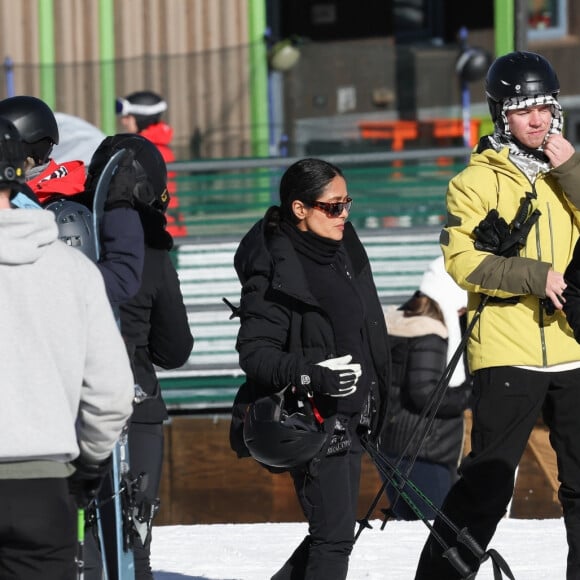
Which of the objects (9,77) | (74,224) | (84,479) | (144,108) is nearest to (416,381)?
(74,224)

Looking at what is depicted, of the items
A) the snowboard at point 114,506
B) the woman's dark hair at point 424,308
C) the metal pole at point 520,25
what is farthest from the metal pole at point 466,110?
the snowboard at point 114,506

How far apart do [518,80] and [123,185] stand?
1.37 m

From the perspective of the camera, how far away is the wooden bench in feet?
30.5

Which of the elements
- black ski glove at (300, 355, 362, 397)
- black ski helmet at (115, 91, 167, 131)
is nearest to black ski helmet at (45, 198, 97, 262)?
black ski glove at (300, 355, 362, 397)

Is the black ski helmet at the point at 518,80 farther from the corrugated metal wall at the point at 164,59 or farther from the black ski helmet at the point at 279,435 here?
the corrugated metal wall at the point at 164,59

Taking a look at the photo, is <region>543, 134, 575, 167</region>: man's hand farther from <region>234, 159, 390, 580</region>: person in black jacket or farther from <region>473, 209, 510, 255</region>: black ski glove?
<region>234, 159, 390, 580</region>: person in black jacket

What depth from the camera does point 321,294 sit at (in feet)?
16.7

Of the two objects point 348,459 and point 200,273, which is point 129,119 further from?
point 348,459

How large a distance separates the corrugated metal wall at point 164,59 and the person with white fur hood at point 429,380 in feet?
14.2

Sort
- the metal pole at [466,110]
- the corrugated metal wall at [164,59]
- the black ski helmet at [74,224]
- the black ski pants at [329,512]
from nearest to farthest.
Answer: the black ski helmet at [74,224]
the black ski pants at [329,512]
the corrugated metal wall at [164,59]
the metal pole at [466,110]

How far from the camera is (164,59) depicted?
1130 centimetres

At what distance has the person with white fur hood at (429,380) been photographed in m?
7.11

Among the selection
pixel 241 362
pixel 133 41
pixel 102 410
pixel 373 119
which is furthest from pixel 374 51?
pixel 102 410

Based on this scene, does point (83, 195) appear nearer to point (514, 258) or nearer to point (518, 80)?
point (514, 258)
